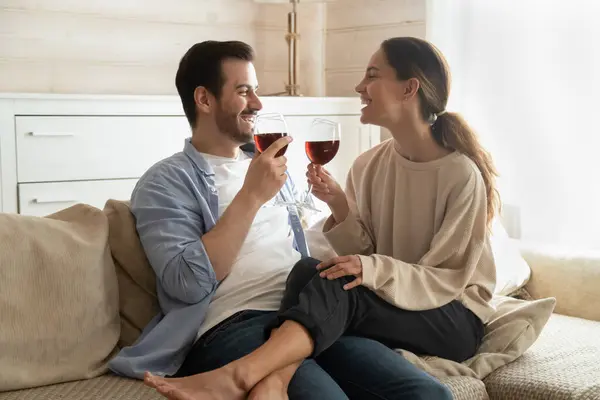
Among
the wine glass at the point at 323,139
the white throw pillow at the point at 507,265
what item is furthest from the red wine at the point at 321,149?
the white throw pillow at the point at 507,265

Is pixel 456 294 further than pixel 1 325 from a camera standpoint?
Yes

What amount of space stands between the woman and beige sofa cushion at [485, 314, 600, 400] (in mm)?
123

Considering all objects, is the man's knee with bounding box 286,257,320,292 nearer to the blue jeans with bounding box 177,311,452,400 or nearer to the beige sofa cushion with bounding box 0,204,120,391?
the blue jeans with bounding box 177,311,452,400

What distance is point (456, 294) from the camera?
213 cm

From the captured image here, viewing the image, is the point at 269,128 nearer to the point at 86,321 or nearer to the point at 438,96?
the point at 438,96

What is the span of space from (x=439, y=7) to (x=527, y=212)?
951 millimetres

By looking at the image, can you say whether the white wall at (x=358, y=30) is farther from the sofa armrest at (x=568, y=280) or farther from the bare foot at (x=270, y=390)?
the bare foot at (x=270, y=390)

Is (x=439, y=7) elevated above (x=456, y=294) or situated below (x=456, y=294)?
above

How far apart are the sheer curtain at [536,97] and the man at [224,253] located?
139 cm

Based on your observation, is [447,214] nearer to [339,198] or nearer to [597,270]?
[339,198]

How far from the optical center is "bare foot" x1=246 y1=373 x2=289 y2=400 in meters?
1.73

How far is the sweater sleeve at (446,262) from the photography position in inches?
80.4

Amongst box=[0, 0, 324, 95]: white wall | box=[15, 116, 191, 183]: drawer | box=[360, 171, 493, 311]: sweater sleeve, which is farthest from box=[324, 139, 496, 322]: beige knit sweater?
box=[0, 0, 324, 95]: white wall

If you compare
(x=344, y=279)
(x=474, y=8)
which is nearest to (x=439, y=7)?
(x=474, y=8)
